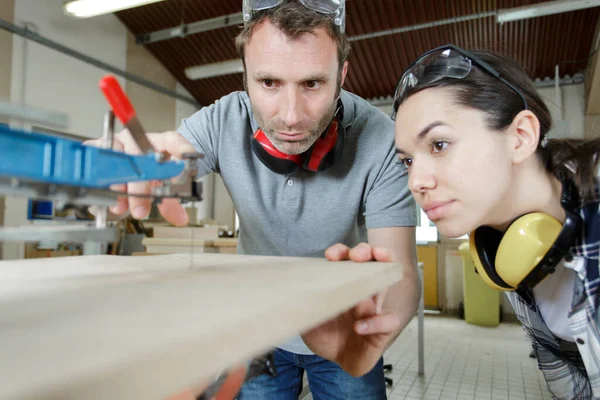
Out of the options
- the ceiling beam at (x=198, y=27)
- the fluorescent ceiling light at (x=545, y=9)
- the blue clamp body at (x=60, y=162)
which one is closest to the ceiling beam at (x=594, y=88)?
the fluorescent ceiling light at (x=545, y=9)

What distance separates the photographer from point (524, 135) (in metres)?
1.01

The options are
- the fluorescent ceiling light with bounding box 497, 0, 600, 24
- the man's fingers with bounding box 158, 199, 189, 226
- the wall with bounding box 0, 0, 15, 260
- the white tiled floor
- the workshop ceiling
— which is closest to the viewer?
the man's fingers with bounding box 158, 199, 189, 226

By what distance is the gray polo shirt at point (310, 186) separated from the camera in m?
1.24

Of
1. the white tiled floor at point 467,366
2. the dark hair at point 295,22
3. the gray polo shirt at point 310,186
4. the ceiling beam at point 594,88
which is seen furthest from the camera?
the ceiling beam at point 594,88

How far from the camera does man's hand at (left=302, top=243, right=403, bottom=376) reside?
871 millimetres

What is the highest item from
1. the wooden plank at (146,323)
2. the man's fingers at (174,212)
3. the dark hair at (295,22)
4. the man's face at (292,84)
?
the dark hair at (295,22)

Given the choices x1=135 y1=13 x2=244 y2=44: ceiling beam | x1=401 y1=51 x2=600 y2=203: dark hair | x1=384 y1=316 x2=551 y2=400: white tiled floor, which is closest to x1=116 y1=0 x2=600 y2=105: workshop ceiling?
x1=135 y1=13 x2=244 y2=44: ceiling beam

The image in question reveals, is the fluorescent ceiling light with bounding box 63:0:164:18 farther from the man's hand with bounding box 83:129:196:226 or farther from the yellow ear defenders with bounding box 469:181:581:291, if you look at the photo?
the yellow ear defenders with bounding box 469:181:581:291

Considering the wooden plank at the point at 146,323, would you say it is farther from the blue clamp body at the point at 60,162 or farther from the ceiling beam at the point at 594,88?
the ceiling beam at the point at 594,88

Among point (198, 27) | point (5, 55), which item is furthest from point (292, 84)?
point (198, 27)

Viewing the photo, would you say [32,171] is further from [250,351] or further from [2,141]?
[250,351]

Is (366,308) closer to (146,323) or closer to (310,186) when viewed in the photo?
(310,186)

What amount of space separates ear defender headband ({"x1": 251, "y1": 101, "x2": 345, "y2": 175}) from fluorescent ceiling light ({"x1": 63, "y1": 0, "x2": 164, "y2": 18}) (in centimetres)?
338

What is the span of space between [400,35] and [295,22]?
179 inches
